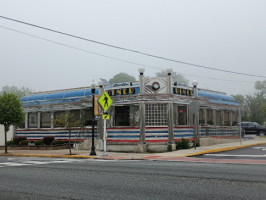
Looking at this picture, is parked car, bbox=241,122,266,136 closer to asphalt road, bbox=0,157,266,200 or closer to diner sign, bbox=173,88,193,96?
diner sign, bbox=173,88,193,96

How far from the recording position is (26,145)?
29.0 metres

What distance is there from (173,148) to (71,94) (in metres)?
11.0

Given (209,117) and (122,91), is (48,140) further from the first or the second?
(209,117)

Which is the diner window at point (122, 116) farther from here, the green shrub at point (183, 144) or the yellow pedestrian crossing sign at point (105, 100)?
the green shrub at point (183, 144)

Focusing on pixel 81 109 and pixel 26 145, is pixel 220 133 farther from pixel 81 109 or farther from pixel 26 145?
pixel 26 145

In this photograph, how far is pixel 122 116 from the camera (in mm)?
24234

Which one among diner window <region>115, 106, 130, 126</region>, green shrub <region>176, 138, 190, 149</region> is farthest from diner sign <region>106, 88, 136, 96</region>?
green shrub <region>176, 138, 190, 149</region>

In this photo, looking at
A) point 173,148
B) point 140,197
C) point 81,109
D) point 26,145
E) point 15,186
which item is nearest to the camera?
point 140,197

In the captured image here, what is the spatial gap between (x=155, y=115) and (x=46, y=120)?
1217 centimetres

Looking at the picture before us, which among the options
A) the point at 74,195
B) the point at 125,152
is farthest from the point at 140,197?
the point at 125,152

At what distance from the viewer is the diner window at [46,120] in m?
29.7

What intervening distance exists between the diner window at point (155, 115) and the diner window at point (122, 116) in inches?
73.5

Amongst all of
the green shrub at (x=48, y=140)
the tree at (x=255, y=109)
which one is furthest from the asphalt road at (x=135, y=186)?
the tree at (x=255, y=109)

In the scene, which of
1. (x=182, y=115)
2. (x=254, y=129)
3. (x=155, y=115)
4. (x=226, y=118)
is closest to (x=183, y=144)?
(x=182, y=115)
